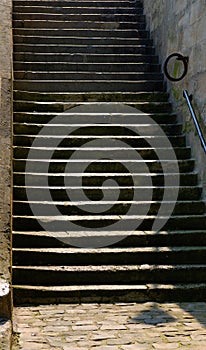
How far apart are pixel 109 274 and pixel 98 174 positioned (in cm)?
142

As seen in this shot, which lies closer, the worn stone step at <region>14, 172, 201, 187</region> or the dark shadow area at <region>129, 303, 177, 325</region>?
the dark shadow area at <region>129, 303, 177, 325</region>

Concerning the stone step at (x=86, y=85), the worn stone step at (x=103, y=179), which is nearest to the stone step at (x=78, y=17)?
the stone step at (x=86, y=85)

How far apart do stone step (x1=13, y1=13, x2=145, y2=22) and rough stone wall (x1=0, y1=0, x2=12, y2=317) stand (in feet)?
2.49

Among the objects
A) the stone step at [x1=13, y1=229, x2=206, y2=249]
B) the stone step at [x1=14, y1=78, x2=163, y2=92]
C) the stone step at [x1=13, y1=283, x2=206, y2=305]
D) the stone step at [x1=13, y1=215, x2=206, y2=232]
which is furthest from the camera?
the stone step at [x1=14, y1=78, x2=163, y2=92]

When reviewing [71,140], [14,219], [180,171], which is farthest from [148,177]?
[14,219]

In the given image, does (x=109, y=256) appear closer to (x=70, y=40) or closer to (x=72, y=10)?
(x=70, y=40)

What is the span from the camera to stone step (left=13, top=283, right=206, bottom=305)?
196 inches

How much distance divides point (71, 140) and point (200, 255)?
213 cm

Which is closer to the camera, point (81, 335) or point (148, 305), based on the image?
point (81, 335)

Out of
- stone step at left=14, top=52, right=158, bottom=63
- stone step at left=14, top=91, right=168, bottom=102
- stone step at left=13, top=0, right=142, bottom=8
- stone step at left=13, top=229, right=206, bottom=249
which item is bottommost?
stone step at left=13, top=229, right=206, bottom=249

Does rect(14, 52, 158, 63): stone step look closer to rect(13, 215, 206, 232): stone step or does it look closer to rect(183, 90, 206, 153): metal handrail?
rect(183, 90, 206, 153): metal handrail

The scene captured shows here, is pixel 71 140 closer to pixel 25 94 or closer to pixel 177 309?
pixel 25 94

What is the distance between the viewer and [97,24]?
366 inches

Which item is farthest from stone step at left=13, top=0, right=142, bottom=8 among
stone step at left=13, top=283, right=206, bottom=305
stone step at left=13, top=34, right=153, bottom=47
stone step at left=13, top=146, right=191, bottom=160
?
stone step at left=13, top=283, right=206, bottom=305
